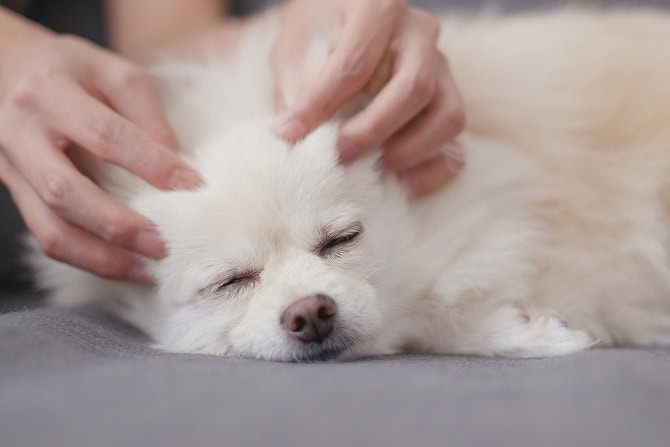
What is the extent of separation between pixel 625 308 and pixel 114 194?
1064mm

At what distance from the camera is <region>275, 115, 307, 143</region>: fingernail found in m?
1.18

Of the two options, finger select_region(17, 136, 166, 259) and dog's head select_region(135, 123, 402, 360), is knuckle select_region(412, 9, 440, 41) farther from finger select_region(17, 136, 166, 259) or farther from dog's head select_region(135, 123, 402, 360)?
finger select_region(17, 136, 166, 259)

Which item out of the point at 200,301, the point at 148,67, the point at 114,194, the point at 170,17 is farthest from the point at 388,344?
the point at 170,17

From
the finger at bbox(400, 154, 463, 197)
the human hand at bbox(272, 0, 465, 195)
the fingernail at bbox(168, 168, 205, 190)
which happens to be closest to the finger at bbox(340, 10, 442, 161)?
the human hand at bbox(272, 0, 465, 195)

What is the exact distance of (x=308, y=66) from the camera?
1282mm

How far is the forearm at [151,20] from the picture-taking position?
2.07m

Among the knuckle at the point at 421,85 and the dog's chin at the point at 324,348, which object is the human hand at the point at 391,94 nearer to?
the knuckle at the point at 421,85

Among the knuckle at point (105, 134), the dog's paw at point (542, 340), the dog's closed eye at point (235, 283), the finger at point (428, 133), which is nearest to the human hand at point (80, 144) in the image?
the knuckle at point (105, 134)

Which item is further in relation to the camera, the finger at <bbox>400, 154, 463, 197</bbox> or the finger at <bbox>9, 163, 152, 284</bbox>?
the finger at <bbox>400, 154, 463, 197</bbox>

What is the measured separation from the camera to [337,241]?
119cm

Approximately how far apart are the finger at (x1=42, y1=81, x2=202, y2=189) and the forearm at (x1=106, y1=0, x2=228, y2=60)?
3.20 feet

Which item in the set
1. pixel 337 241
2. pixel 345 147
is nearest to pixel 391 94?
pixel 345 147

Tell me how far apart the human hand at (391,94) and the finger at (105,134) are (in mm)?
223

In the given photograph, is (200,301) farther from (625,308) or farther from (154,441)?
(625,308)
